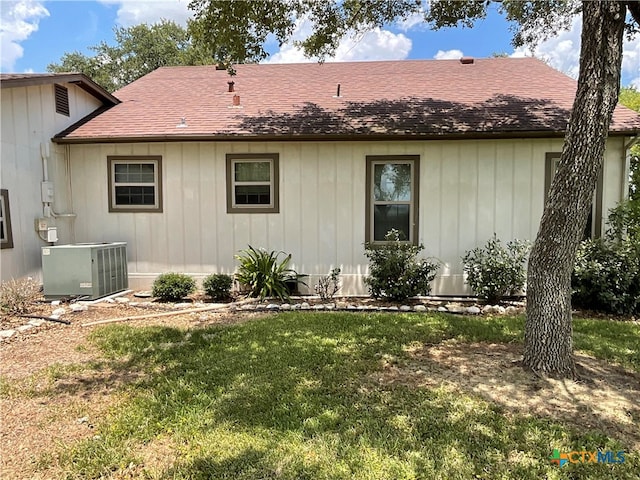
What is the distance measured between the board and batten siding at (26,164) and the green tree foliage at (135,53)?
1978cm

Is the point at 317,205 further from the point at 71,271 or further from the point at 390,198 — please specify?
the point at 71,271

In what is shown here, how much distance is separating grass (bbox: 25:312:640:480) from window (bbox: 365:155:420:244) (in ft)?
10.5

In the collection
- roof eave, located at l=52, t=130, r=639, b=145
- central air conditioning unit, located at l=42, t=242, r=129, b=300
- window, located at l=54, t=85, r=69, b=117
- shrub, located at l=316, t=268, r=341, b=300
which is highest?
window, located at l=54, t=85, r=69, b=117

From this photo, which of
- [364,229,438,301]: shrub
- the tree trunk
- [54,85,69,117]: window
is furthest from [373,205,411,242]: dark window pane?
[54,85,69,117]: window

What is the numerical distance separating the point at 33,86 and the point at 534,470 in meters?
8.33

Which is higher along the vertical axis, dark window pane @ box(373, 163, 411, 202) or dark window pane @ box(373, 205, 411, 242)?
dark window pane @ box(373, 163, 411, 202)

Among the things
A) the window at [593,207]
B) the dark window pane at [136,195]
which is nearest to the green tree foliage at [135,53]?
the dark window pane at [136,195]

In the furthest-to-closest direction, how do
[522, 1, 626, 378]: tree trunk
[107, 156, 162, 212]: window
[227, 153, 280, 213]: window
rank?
[107, 156, 162, 212]: window → [227, 153, 280, 213]: window → [522, 1, 626, 378]: tree trunk

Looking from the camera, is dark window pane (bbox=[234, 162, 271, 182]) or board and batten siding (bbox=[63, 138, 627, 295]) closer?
board and batten siding (bbox=[63, 138, 627, 295])

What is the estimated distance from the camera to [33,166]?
22.9ft

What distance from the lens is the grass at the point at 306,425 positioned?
2.43 metres

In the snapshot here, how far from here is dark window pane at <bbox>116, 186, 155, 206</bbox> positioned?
771cm

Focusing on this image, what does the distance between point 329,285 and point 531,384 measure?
14.1ft

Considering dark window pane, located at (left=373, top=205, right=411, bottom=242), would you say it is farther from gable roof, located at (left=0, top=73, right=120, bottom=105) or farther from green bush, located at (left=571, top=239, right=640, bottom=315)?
gable roof, located at (left=0, top=73, right=120, bottom=105)
